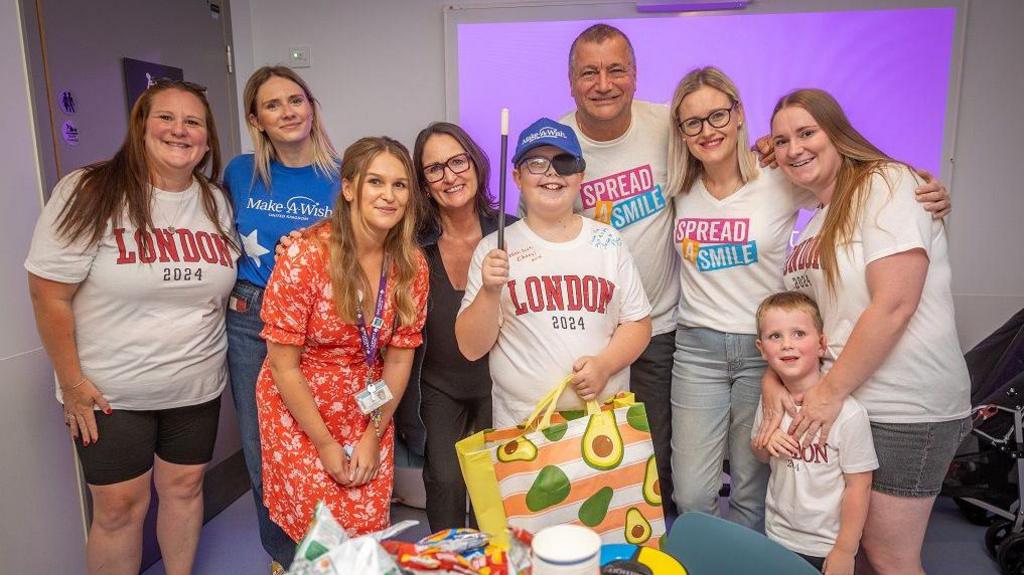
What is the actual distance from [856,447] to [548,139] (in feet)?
3.52

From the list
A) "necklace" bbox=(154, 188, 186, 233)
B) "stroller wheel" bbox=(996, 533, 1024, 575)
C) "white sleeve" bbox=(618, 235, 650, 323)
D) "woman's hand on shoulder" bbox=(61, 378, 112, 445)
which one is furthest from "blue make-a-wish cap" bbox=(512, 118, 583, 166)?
"stroller wheel" bbox=(996, 533, 1024, 575)

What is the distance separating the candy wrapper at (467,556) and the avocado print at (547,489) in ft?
1.09

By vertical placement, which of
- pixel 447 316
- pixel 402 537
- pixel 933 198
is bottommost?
pixel 402 537

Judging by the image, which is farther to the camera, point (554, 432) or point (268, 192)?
point (268, 192)

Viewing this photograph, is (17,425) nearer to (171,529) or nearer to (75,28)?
(171,529)

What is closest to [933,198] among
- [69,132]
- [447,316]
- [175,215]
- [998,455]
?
[447,316]

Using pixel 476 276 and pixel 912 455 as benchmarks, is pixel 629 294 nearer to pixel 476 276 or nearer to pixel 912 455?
pixel 476 276

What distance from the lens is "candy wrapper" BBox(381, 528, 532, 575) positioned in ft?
2.99

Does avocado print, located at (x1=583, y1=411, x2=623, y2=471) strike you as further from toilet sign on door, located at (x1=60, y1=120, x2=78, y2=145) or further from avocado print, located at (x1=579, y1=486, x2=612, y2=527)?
toilet sign on door, located at (x1=60, y1=120, x2=78, y2=145)

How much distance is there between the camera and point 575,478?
4.39 feet

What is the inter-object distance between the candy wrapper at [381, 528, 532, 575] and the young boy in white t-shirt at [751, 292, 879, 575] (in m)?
0.94

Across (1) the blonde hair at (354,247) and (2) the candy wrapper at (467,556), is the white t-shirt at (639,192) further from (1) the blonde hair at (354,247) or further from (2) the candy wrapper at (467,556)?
(2) the candy wrapper at (467,556)

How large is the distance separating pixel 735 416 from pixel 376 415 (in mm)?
1053

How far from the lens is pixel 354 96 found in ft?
11.3
